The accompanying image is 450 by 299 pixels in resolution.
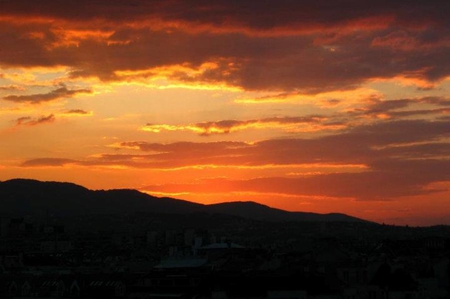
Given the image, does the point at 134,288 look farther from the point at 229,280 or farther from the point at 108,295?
the point at 229,280

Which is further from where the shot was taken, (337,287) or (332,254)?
(332,254)

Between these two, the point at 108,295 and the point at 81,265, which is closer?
the point at 108,295

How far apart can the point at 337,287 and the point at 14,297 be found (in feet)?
117

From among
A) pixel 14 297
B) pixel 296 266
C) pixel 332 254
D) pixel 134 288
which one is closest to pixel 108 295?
pixel 134 288

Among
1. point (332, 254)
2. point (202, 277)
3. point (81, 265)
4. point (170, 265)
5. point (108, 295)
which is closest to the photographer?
point (202, 277)

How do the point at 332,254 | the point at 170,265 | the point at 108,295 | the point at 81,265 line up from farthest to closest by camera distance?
1. the point at 81,265
2. the point at 170,265
3. the point at 332,254
4. the point at 108,295

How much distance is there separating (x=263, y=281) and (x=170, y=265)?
122 ft

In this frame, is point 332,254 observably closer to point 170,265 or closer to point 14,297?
point 170,265

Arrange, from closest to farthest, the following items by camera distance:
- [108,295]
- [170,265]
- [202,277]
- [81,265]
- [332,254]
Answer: [202,277], [108,295], [332,254], [170,265], [81,265]

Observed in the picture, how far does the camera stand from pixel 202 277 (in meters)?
93.6

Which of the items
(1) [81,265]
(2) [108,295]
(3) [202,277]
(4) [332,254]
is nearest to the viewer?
(3) [202,277]

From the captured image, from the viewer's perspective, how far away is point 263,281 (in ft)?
275

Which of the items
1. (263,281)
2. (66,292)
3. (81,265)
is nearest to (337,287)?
(263,281)

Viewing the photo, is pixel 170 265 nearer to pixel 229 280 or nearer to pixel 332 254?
pixel 332 254
